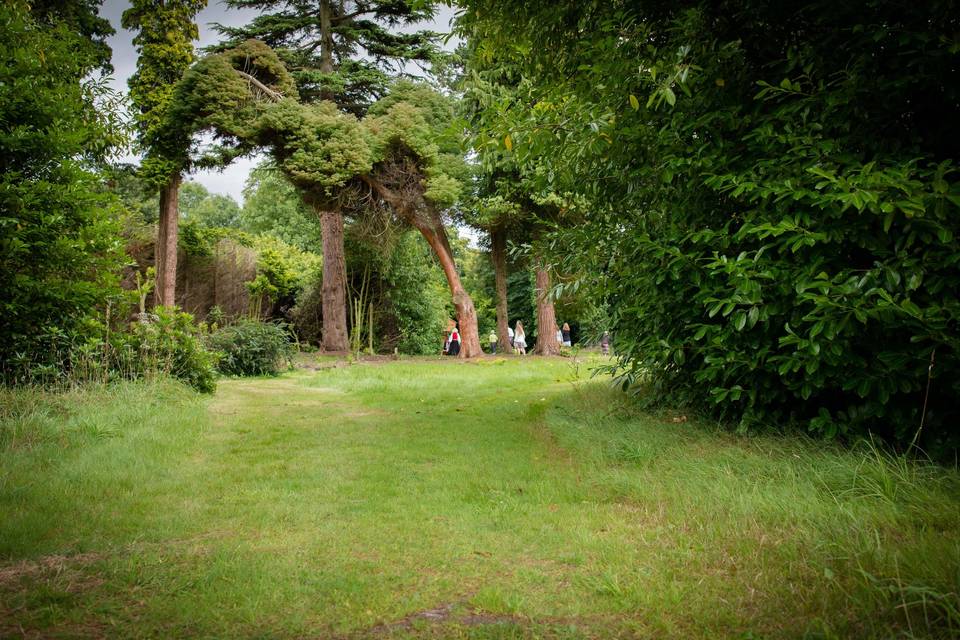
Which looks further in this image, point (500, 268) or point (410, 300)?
point (410, 300)

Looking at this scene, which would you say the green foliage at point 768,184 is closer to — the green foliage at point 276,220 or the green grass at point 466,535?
the green grass at point 466,535

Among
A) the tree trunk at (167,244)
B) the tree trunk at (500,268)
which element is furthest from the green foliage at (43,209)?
the tree trunk at (500,268)

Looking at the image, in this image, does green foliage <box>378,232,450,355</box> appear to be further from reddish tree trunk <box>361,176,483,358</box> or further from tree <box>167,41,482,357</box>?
tree <box>167,41,482,357</box>

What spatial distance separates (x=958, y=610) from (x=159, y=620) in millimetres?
3151

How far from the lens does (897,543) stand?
2766mm

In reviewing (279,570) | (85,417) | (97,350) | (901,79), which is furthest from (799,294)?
(97,350)

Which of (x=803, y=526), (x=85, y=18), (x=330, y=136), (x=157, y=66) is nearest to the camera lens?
(x=803, y=526)

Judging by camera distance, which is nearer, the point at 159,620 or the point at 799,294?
the point at 159,620

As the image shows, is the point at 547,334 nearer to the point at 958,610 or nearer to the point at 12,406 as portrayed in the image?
the point at 12,406

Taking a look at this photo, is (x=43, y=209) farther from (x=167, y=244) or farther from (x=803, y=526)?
(x=167, y=244)

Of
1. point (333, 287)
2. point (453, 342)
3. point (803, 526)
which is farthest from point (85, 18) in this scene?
point (803, 526)

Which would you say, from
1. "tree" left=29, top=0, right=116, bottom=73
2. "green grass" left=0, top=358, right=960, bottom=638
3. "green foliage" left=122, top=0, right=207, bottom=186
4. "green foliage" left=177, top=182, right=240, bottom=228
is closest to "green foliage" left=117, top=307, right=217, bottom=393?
"green grass" left=0, top=358, right=960, bottom=638

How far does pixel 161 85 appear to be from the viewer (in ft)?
54.1

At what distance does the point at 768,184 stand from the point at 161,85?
57.8 feet
